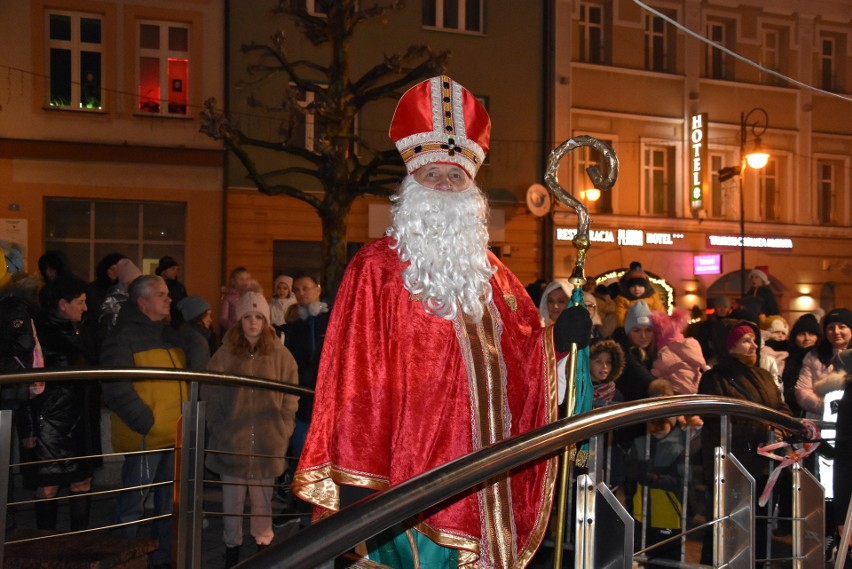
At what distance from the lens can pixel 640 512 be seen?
5.50m

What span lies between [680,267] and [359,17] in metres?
10.7

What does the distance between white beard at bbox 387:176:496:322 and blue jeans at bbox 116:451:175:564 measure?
96.3 inches

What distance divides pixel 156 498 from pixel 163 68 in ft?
40.1

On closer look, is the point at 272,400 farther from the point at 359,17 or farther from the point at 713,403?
the point at 359,17

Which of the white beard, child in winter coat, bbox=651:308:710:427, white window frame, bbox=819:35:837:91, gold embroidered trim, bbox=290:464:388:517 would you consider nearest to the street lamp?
white window frame, bbox=819:35:837:91

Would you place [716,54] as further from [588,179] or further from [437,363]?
[437,363]

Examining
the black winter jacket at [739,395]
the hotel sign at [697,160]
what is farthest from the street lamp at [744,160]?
the black winter jacket at [739,395]

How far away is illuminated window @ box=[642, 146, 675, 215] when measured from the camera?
20422mm

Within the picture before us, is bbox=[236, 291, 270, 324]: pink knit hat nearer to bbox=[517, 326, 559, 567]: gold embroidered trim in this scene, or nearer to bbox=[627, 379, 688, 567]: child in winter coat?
bbox=[627, 379, 688, 567]: child in winter coat

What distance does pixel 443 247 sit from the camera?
3662 millimetres

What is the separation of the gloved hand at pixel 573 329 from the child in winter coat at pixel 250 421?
8.55 ft

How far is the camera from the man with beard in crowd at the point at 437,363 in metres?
3.30

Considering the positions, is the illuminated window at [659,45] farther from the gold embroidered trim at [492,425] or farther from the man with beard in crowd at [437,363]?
the gold embroidered trim at [492,425]

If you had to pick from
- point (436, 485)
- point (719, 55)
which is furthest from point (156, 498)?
point (719, 55)
